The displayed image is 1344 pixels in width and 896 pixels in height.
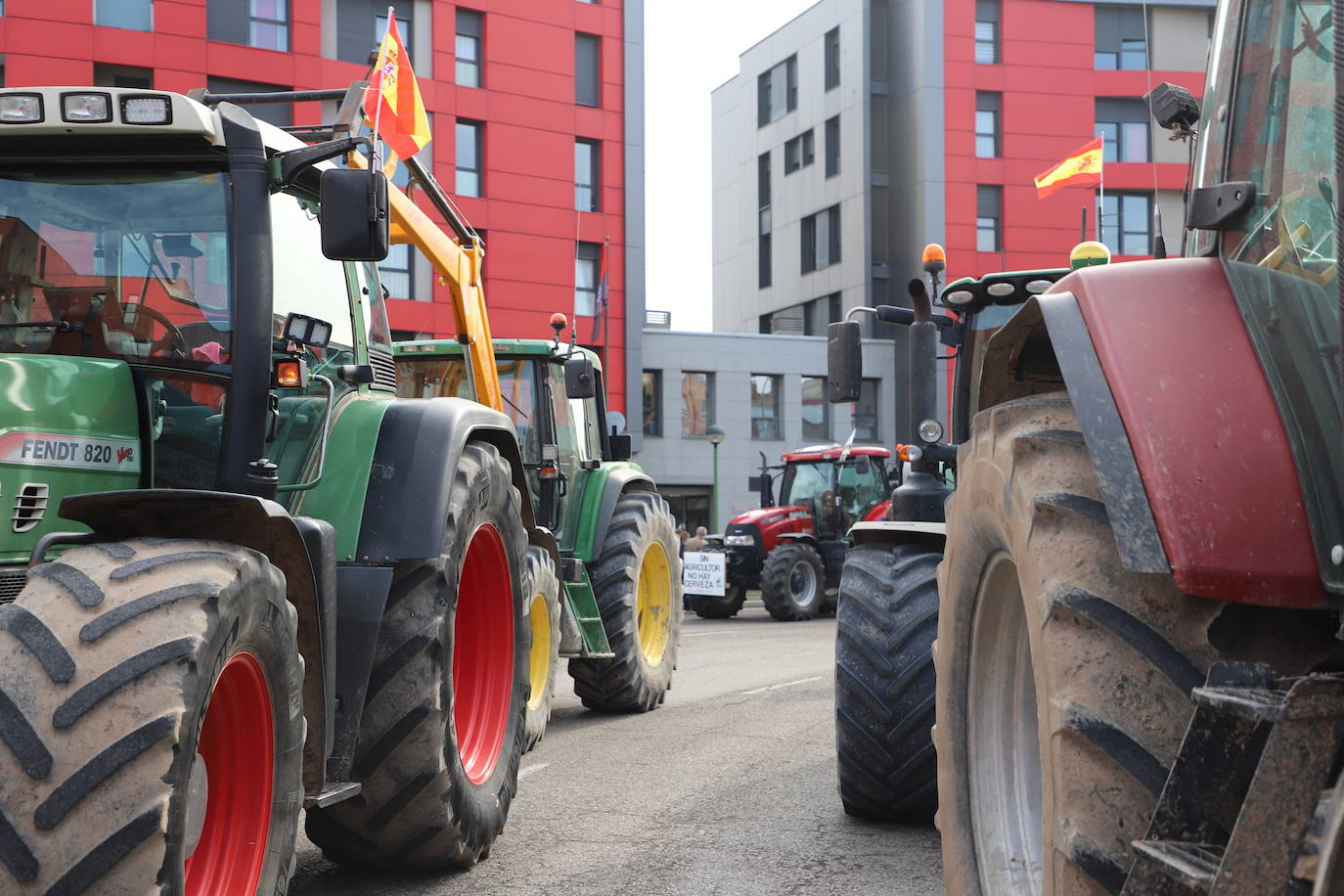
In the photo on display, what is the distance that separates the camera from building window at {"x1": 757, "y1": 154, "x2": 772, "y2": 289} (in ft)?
162

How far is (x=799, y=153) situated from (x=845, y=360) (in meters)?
41.9

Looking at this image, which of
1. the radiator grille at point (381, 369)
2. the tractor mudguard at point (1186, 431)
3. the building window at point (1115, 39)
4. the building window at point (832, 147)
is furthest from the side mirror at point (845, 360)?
the building window at point (832, 147)

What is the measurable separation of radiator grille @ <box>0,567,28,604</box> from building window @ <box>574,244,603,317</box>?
31280 mm

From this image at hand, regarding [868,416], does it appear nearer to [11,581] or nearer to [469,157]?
[469,157]

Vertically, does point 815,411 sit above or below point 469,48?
below

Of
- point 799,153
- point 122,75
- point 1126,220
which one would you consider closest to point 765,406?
point 799,153

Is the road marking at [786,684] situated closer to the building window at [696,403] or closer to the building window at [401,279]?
the building window at [401,279]

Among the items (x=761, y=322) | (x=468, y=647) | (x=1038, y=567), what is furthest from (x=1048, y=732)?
(x=761, y=322)

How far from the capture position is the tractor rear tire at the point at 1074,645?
242cm

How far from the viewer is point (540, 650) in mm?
8297

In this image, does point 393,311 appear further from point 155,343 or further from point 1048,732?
point 1048,732

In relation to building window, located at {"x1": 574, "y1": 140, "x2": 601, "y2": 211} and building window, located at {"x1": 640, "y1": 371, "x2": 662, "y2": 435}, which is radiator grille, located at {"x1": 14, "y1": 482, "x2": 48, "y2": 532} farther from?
building window, located at {"x1": 640, "y1": 371, "x2": 662, "y2": 435}

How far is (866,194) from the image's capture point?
42812 mm

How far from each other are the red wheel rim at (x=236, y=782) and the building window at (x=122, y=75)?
27.8 m
